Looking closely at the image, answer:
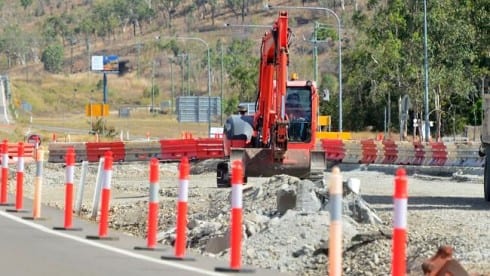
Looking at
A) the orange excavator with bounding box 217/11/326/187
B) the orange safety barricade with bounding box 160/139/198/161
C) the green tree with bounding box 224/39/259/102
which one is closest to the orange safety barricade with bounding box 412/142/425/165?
the orange safety barricade with bounding box 160/139/198/161

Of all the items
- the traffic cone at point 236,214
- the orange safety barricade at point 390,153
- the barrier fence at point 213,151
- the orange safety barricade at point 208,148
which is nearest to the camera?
the traffic cone at point 236,214

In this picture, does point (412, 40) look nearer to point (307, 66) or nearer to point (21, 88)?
point (307, 66)

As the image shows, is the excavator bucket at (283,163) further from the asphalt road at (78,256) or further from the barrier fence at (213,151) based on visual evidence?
the barrier fence at (213,151)

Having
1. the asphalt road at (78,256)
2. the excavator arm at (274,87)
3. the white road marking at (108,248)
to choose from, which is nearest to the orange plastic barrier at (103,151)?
the excavator arm at (274,87)

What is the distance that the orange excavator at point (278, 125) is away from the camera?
31.5 metres

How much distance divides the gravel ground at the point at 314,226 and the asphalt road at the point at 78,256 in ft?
5.94

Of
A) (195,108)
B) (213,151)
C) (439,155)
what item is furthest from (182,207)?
(195,108)

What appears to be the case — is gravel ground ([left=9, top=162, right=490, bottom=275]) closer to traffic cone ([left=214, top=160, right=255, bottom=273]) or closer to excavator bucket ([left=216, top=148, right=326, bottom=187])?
excavator bucket ([left=216, top=148, right=326, bottom=187])

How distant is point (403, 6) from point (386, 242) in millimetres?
63138

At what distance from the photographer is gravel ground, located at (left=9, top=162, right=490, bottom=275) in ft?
52.7

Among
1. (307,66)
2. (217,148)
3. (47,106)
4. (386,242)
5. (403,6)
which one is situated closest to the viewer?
(386,242)

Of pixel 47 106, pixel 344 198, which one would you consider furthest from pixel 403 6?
pixel 47 106

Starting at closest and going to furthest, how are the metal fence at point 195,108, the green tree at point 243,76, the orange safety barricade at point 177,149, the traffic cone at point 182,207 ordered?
the traffic cone at point 182,207
the orange safety barricade at point 177,149
the metal fence at point 195,108
the green tree at point 243,76

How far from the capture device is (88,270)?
44.5 feet
